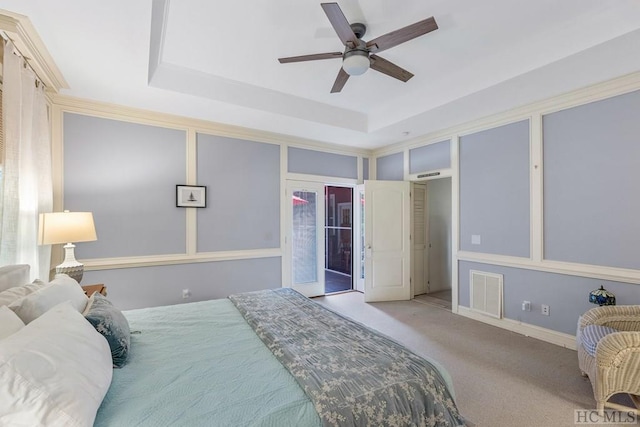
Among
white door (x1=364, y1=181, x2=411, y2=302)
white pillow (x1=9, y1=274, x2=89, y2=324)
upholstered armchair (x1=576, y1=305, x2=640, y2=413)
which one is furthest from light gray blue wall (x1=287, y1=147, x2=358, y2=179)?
upholstered armchair (x1=576, y1=305, x2=640, y2=413)

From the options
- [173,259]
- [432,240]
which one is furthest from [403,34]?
[432,240]

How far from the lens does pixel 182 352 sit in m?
1.59

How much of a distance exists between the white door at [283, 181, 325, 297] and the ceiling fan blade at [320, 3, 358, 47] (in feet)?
8.97

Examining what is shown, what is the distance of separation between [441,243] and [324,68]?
395cm

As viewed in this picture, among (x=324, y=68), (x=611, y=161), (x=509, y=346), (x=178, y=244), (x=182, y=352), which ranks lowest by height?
(x=509, y=346)

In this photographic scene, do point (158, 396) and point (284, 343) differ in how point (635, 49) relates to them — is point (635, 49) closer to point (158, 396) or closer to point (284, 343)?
point (284, 343)

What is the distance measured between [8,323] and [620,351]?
3.36 metres

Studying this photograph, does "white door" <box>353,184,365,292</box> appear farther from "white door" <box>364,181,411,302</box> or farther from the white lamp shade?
the white lamp shade

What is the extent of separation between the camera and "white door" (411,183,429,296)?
5051 mm

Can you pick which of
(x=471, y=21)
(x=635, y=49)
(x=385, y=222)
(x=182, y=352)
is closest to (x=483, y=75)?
(x=471, y=21)

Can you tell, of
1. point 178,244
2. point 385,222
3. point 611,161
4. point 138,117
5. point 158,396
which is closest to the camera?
point 158,396

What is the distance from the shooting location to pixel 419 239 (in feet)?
17.1

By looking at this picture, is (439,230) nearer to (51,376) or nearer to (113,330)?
(113,330)

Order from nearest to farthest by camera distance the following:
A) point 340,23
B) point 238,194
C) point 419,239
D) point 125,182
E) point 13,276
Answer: point 13,276, point 340,23, point 125,182, point 238,194, point 419,239
